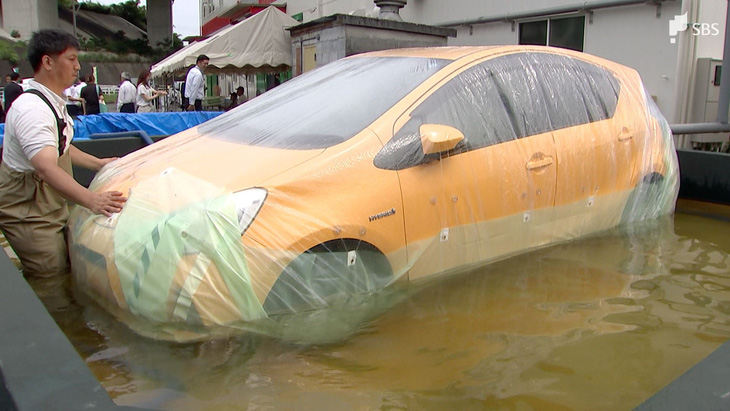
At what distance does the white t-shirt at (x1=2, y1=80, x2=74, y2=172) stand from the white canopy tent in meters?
10.1

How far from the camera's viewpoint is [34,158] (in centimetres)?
315

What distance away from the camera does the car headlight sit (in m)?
2.61

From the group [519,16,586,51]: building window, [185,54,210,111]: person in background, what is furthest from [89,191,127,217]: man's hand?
[185,54,210,111]: person in background

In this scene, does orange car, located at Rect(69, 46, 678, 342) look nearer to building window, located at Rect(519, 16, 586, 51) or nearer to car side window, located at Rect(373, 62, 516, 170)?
car side window, located at Rect(373, 62, 516, 170)

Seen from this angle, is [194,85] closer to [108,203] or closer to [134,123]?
[134,123]

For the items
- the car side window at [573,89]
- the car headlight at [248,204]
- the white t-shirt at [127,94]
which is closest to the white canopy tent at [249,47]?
the white t-shirt at [127,94]

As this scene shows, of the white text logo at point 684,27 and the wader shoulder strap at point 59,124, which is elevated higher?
the white text logo at point 684,27

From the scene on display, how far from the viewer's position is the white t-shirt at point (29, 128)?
3164 millimetres

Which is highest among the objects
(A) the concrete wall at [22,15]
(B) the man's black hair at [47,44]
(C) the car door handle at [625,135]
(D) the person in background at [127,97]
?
(A) the concrete wall at [22,15]

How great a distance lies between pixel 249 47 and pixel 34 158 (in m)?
11.2

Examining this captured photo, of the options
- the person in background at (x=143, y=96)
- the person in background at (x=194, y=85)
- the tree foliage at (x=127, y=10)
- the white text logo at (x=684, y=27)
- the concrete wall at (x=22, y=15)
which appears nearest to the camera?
the white text logo at (x=684, y=27)

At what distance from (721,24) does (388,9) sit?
5814 mm

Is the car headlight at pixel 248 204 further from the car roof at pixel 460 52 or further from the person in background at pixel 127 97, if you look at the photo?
the person in background at pixel 127 97

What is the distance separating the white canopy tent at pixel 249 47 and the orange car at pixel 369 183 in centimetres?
981
